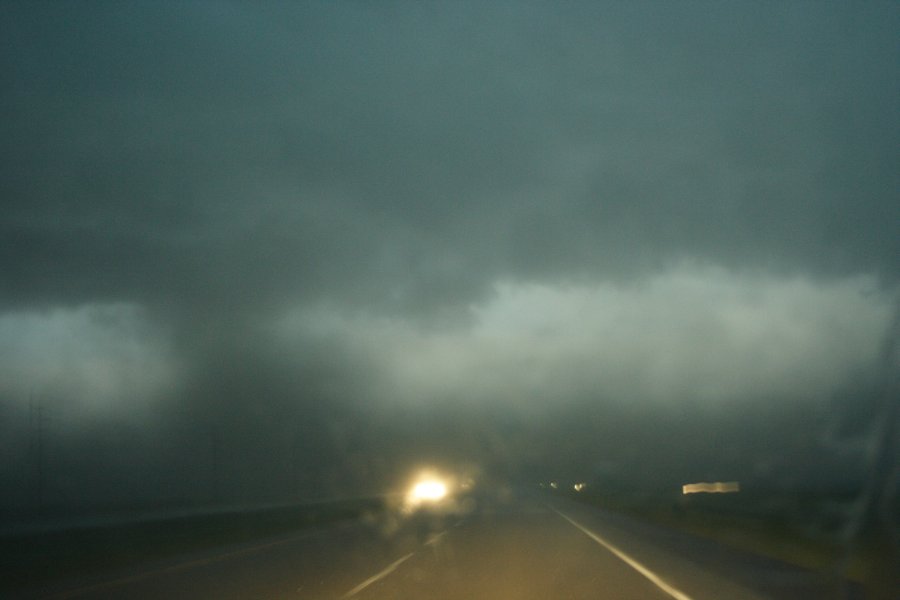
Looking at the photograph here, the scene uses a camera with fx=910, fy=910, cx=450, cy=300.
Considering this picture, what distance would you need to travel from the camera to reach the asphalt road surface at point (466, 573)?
50.6 feet

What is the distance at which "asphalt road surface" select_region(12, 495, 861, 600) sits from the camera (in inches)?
A: 607

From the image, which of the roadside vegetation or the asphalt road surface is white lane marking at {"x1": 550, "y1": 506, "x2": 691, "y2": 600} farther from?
the roadside vegetation

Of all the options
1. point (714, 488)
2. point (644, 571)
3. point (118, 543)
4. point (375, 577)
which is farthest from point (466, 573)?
point (714, 488)

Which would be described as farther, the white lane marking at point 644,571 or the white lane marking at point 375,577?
the white lane marking at point 375,577

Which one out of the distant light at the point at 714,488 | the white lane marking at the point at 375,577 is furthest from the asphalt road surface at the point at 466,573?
the distant light at the point at 714,488

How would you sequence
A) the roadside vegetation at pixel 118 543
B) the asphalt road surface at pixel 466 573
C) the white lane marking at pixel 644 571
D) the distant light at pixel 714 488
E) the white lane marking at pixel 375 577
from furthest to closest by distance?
the distant light at pixel 714 488 < the roadside vegetation at pixel 118 543 < the white lane marking at pixel 375 577 < the asphalt road surface at pixel 466 573 < the white lane marking at pixel 644 571

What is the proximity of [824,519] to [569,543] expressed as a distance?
23.7 ft

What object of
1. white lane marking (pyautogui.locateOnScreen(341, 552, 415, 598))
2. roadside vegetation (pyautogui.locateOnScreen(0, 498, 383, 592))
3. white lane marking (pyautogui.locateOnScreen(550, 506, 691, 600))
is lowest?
white lane marking (pyautogui.locateOnScreen(550, 506, 691, 600))

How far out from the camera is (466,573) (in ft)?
61.3

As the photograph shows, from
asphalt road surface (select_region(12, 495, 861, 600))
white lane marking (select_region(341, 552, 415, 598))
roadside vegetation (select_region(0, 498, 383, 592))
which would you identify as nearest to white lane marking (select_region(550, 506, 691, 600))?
asphalt road surface (select_region(12, 495, 861, 600))

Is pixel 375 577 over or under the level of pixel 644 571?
over

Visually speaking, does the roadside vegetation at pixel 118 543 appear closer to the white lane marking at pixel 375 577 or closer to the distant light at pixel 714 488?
the white lane marking at pixel 375 577

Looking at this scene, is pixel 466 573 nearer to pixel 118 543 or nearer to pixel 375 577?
pixel 375 577

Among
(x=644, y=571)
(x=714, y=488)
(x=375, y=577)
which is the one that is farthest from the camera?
(x=714, y=488)
